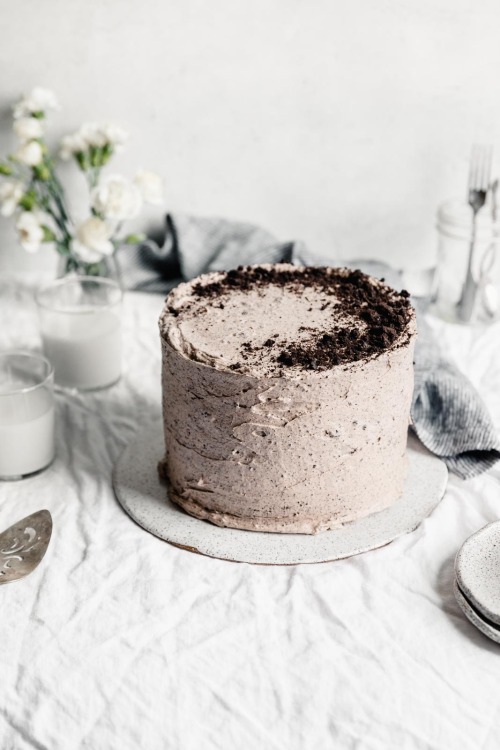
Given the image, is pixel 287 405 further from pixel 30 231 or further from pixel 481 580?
pixel 30 231

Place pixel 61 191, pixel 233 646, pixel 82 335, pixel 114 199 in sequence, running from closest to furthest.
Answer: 1. pixel 233 646
2. pixel 82 335
3. pixel 114 199
4. pixel 61 191

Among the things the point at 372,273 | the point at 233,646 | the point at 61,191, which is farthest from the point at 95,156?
the point at 233,646

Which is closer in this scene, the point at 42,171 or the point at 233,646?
the point at 233,646

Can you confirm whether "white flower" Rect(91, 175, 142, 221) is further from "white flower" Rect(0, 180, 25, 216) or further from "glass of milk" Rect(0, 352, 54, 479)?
"glass of milk" Rect(0, 352, 54, 479)

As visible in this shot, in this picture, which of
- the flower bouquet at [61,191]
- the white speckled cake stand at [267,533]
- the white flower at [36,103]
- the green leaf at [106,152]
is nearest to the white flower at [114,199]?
the flower bouquet at [61,191]

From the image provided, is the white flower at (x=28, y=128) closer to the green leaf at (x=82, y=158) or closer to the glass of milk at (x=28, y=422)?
the green leaf at (x=82, y=158)

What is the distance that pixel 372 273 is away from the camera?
72.9 inches

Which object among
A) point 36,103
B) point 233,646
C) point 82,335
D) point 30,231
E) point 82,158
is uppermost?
point 36,103

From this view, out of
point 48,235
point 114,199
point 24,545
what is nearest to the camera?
point 24,545

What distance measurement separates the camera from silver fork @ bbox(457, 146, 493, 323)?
176cm

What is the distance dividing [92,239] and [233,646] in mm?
903

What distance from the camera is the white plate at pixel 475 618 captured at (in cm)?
103

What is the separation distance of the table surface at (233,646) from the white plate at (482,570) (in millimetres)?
36

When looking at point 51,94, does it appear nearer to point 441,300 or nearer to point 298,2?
point 298,2
